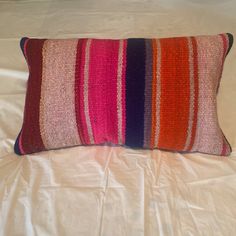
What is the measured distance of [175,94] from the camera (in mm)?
715

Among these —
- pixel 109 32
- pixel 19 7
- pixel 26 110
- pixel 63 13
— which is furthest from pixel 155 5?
pixel 26 110

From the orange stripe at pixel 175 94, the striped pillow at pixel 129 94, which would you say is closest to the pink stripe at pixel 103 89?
the striped pillow at pixel 129 94

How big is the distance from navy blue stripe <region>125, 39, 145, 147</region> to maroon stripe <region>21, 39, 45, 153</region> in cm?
21

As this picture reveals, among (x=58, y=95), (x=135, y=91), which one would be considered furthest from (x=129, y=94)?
(x=58, y=95)

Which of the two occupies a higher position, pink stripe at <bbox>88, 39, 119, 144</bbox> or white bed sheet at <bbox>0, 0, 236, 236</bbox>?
pink stripe at <bbox>88, 39, 119, 144</bbox>

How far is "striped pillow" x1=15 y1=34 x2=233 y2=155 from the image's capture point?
2.35 ft

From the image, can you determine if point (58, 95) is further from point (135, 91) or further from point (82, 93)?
point (135, 91)

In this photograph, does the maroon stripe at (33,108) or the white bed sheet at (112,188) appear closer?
the white bed sheet at (112,188)

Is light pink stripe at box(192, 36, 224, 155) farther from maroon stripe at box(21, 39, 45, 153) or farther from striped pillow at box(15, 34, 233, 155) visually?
maroon stripe at box(21, 39, 45, 153)

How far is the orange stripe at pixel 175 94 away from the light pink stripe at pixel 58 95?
0.66 feet

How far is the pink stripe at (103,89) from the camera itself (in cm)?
72

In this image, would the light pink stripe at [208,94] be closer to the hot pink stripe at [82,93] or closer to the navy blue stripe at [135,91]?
the navy blue stripe at [135,91]

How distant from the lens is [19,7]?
1391mm

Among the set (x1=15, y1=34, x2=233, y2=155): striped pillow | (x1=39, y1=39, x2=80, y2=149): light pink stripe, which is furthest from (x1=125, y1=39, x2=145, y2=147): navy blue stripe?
(x1=39, y1=39, x2=80, y2=149): light pink stripe
